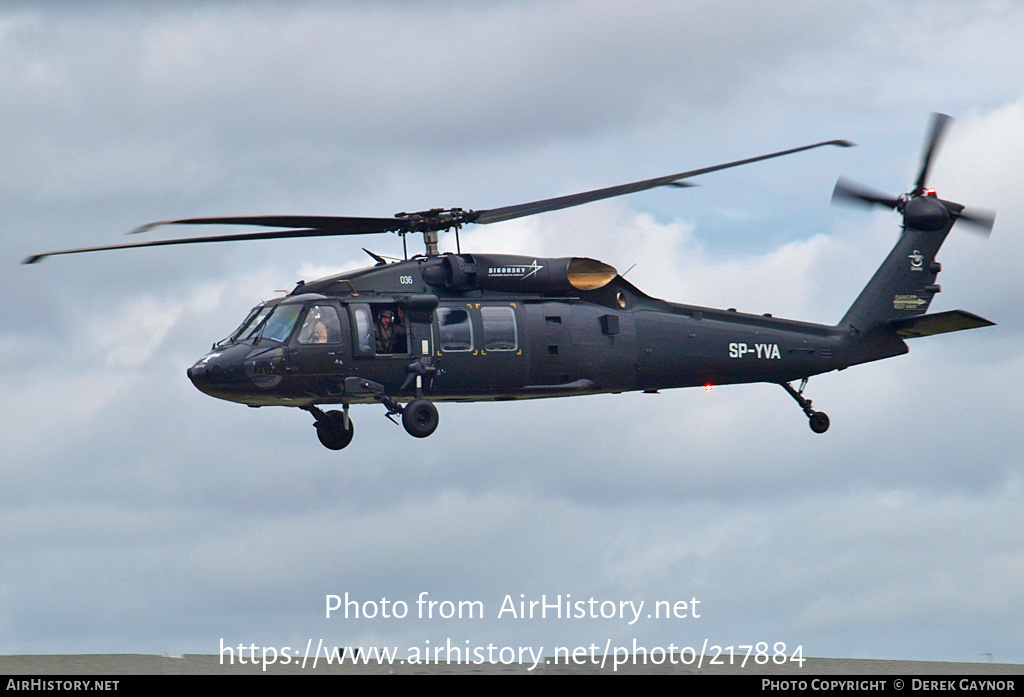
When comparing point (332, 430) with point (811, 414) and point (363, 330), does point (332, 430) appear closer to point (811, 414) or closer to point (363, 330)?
point (363, 330)

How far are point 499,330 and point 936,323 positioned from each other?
34.2 ft

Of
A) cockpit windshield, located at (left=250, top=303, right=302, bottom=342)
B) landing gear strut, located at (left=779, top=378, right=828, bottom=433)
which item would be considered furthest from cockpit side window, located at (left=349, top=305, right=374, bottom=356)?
landing gear strut, located at (left=779, top=378, right=828, bottom=433)

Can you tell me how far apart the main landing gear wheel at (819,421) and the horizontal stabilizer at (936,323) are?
2.69 m

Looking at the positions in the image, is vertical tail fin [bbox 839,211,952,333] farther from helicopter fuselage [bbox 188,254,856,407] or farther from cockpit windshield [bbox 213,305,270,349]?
cockpit windshield [bbox 213,305,270,349]

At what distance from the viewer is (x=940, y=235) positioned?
35.2 metres

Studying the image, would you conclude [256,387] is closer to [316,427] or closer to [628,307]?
[316,427]

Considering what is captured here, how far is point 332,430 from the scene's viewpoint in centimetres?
2989

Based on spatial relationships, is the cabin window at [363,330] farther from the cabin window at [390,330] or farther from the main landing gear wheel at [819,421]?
the main landing gear wheel at [819,421]

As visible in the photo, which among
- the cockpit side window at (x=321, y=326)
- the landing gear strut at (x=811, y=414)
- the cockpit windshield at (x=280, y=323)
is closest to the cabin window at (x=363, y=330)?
the cockpit side window at (x=321, y=326)

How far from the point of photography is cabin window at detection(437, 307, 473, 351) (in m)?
28.8

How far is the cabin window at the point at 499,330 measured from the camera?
29.1 meters

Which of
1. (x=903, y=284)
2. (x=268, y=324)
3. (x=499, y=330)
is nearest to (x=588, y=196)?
(x=499, y=330)
